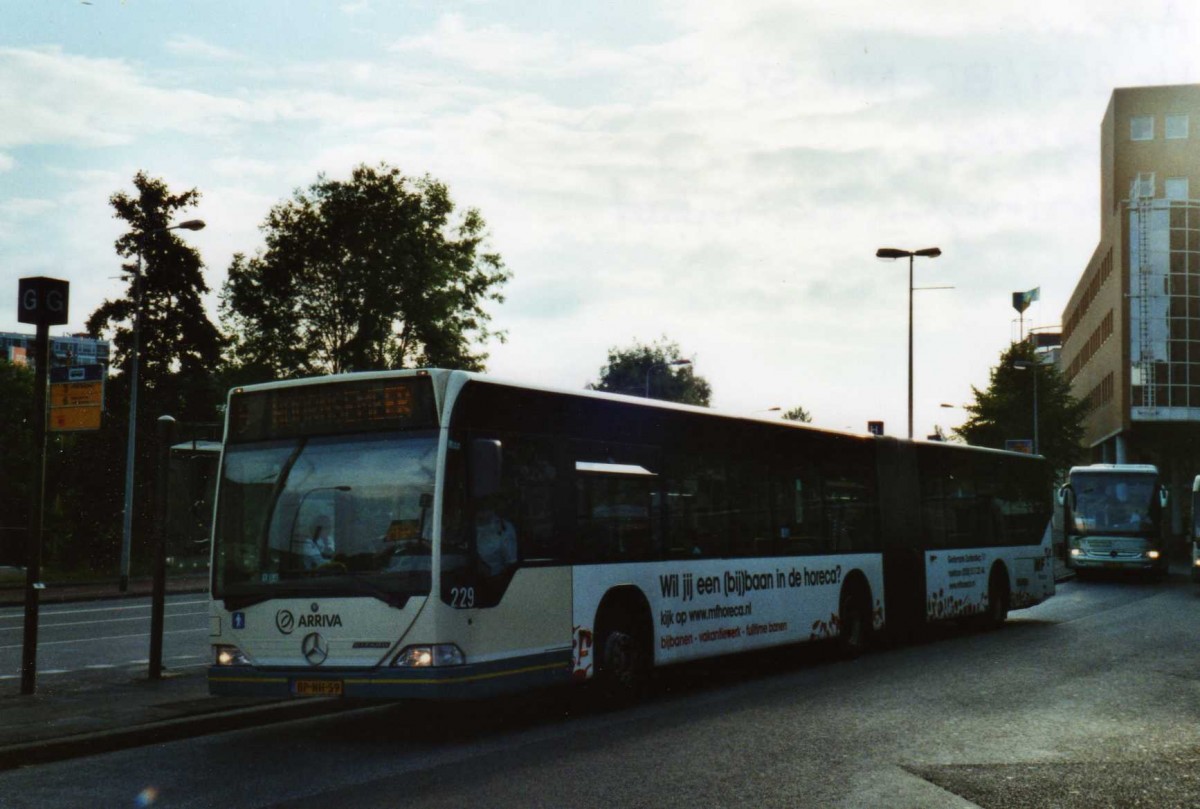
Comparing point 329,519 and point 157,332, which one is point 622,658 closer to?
point 329,519

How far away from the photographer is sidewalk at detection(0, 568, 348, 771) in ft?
31.2

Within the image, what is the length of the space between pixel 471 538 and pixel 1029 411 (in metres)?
64.8

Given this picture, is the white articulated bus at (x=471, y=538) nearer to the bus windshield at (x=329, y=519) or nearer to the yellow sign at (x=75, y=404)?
the bus windshield at (x=329, y=519)

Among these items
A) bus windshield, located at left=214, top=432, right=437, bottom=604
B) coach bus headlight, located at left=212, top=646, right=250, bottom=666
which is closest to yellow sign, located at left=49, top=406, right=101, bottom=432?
bus windshield, located at left=214, top=432, right=437, bottom=604

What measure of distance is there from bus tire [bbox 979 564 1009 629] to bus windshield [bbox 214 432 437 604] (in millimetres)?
14023

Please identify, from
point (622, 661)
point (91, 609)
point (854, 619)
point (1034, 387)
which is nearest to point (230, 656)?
point (622, 661)

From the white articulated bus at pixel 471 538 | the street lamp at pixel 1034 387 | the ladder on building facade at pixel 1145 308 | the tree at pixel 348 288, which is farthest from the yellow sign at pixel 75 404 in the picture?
the ladder on building facade at pixel 1145 308

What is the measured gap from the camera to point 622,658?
12273mm

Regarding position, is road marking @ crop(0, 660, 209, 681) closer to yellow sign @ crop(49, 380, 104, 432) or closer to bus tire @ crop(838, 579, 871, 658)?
yellow sign @ crop(49, 380, 104, 432)

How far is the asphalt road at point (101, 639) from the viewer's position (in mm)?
15133

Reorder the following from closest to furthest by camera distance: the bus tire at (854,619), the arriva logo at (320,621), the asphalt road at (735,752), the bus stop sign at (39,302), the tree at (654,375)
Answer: the asphalt road at (735,752) < the arriva logo at (320,621) < the bus stop sign at (39,302) < the bus tire at (854,619) < the tree at (654,375)

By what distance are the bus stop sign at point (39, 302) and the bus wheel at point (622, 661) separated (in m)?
5.50

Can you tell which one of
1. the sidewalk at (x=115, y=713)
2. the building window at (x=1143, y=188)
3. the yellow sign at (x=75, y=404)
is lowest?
the sidewalk at (x=115, y=713)

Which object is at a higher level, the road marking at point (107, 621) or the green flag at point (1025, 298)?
the green flag at point (1025, 298)
